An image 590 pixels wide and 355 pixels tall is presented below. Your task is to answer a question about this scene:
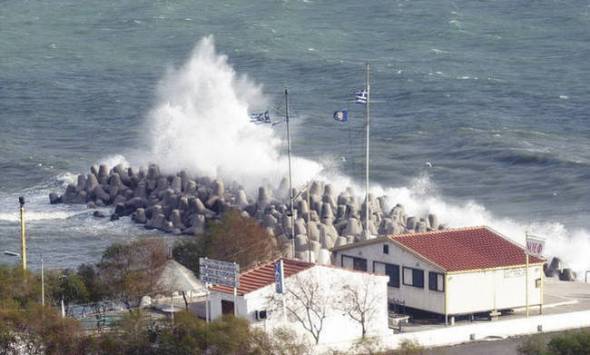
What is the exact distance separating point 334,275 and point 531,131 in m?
48.5

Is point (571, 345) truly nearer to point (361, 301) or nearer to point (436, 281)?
point (361, 301)

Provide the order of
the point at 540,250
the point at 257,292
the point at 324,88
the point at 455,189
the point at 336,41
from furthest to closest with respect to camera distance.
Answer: the point at 336,41, the point at 324,88, the point at 455,189, the point at 540,250, the point at 257,292

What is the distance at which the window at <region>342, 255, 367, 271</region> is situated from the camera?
5991 centimetres

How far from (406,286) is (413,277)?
0.46 meters

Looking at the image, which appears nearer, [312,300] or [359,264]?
[312,300]

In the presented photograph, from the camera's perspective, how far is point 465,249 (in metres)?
58.8

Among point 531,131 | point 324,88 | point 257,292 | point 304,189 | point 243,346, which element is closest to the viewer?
point 243,346

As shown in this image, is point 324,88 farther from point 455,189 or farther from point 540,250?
point 540,250

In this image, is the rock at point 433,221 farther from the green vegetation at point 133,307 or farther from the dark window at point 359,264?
the dark window at point 359,264

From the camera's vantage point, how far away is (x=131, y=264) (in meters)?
57.9

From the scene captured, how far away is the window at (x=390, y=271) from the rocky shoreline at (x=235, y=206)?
5172mm

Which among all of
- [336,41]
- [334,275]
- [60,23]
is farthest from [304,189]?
[60,23]

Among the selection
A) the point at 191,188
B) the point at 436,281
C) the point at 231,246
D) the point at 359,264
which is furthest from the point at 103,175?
the point at 436,281

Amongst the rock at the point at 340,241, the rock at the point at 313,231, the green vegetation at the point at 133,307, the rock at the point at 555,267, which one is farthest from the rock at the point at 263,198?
the rock at the point at 555,267
